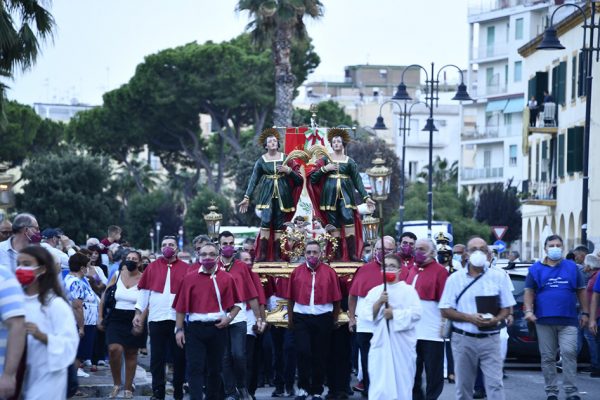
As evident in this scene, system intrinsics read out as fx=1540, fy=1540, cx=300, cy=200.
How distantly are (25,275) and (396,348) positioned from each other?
586cm

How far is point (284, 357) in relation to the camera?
19.5m

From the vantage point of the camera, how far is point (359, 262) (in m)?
20.8

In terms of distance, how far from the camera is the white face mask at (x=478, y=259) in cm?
1459

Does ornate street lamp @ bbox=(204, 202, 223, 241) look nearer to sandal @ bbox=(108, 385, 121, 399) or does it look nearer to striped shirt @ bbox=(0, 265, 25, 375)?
sandal @ bbox=(108, 385, 121, 399)

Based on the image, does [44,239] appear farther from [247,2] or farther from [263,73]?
[263,73]

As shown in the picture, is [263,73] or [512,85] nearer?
[263,73]

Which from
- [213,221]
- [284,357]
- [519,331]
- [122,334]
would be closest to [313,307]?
[284,357]

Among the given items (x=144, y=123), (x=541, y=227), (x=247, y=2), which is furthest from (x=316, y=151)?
(x=144, y=123)

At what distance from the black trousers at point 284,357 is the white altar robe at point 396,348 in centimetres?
379

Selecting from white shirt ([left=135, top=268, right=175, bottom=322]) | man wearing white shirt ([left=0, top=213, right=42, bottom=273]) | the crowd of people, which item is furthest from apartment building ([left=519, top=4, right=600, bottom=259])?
man wearing white shirt ([left=0, top=213, right=42, bottom=273])

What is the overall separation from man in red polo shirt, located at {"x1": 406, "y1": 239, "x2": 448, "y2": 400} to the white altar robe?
2.70ft

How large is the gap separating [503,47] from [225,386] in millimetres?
75568

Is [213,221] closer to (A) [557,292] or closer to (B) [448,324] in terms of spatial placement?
(A) [557,292]

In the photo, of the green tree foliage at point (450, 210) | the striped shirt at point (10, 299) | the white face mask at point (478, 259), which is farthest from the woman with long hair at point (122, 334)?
the green tree foliage at point (450, 210)
